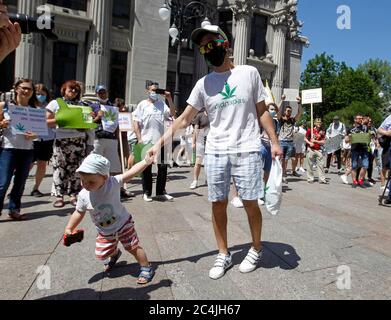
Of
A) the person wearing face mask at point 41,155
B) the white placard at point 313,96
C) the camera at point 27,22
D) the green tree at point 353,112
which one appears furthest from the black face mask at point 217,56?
the green tree at point 353,112

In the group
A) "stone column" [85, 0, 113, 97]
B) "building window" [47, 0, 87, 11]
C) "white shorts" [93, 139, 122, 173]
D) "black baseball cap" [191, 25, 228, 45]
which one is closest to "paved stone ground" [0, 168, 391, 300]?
"white shorts" [93, 139, 122, 173]

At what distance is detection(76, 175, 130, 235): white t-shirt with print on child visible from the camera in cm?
293

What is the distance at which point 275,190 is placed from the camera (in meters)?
3.20

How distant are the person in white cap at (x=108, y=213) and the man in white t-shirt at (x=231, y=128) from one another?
42cm

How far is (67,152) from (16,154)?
A: 0.93 m

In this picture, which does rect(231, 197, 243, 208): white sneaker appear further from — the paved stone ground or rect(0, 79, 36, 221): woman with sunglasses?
rect(0, 79, 36, 221): woman with sunglasses

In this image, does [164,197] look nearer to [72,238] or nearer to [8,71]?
[72,238]

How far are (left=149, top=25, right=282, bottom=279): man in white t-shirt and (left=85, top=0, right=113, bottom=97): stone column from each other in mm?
17990

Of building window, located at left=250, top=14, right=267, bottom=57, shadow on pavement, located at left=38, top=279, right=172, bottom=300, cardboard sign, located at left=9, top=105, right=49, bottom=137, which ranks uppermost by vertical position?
building window, located at left=250, top=14, right=267, bottom=57

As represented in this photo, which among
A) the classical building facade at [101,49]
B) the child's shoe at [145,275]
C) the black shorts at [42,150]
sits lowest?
the child's shoe at [145,275]

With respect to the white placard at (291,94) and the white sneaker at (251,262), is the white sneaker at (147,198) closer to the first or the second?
the white sneaker at (251,262)

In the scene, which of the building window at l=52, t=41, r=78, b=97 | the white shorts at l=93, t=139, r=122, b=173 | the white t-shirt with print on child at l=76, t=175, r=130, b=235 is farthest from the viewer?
the building window at l=52, t=41, r=78, b=97

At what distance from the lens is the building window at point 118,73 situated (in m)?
21.6

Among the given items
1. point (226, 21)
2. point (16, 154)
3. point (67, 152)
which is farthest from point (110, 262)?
point (226, 21)
